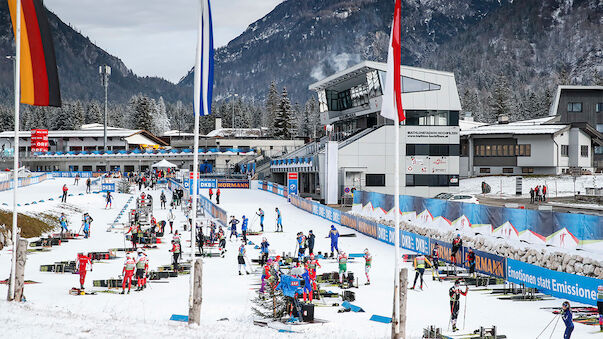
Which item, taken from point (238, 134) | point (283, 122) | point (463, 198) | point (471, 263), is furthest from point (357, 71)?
point (238, 134)

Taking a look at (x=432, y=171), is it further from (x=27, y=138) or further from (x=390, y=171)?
(x=27, y=138)

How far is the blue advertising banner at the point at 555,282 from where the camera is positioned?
60.2 feet

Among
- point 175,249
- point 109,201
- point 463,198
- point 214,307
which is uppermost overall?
point 463,198

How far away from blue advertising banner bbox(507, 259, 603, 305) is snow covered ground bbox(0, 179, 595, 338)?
634 millimetres

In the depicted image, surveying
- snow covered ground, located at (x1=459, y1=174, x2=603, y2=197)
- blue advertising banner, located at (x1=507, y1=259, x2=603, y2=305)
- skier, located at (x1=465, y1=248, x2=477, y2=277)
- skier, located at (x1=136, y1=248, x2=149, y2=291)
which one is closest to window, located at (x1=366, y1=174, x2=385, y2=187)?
snow covered ground, located at (x1=459, y1=174, x2=603, y2=197)

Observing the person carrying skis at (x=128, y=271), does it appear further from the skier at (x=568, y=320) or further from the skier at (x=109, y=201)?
the skier at (x=109, y=201)

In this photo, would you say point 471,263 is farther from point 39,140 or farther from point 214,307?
point 39,140

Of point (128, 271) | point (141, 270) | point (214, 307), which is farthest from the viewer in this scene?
point (141, 270)

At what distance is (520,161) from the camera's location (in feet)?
208

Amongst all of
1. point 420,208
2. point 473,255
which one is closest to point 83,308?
point 473,255

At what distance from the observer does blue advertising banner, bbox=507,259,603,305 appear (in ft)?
60.2

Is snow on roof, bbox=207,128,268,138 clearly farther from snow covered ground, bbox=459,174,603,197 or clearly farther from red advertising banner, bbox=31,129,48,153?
snow covered ground, bbox=459,174,603,197

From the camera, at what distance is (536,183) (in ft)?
181

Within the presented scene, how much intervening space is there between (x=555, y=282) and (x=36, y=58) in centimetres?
1806
